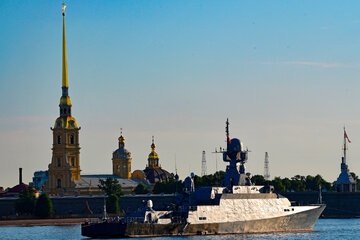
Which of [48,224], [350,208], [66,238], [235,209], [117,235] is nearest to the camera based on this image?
[117,235]

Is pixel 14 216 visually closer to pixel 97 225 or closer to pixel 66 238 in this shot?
pixel 66 238

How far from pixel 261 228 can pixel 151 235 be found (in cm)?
1510

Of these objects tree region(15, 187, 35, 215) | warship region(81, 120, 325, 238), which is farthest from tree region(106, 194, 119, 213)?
warship region(81, 120, 325, 238)

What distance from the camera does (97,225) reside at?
99.4 meters

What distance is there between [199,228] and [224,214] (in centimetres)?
381

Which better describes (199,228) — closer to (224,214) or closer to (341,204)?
(224,214)

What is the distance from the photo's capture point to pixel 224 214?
104 meters

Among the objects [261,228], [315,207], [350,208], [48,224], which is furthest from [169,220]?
[350,208]

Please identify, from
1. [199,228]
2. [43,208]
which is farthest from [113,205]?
[199,228]

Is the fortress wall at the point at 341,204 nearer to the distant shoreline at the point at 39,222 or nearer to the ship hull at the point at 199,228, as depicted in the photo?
the distant shoreline at the point at 39,222

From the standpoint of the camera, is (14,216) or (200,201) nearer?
(200,201)

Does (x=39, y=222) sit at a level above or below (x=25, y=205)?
below

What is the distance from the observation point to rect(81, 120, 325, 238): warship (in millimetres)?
99562

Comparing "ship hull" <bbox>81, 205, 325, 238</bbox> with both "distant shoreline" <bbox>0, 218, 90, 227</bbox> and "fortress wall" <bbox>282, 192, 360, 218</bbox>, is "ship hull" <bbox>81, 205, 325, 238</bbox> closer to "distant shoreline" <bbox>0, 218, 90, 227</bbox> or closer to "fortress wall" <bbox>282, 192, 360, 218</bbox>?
"distant shoreline" <bbox>0, 218, 90, 227</bbox>
